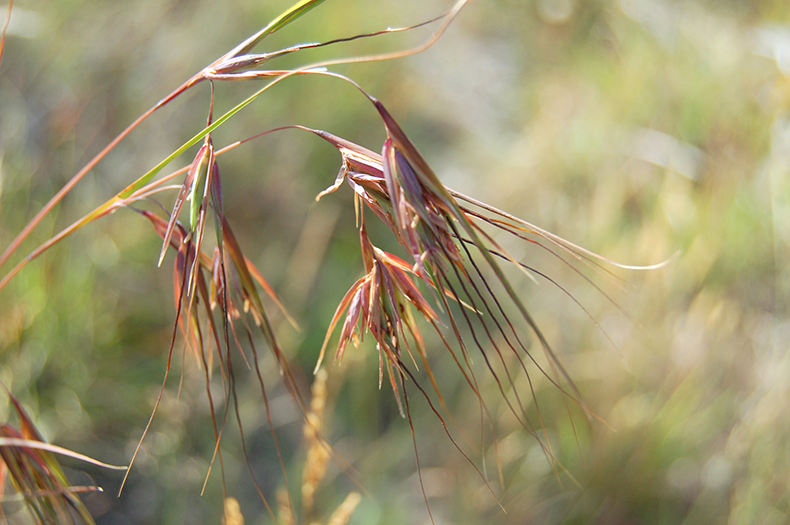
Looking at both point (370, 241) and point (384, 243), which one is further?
point (384, 243)

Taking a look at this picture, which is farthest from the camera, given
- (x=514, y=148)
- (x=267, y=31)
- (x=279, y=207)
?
(x=514, y=148)

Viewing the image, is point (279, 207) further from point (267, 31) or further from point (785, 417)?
point (785, 417)

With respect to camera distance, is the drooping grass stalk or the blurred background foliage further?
the blurred background foliage

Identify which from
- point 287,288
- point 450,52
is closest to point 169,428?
point 287,288

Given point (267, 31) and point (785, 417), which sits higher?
point (267, 31)

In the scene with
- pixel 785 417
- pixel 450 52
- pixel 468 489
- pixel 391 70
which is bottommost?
pixel 468 489

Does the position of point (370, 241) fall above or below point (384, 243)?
below

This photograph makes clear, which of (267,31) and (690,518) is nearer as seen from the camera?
(267,31)

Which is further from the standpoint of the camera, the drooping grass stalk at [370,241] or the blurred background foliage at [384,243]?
the blurred background foliage at [384,243]
